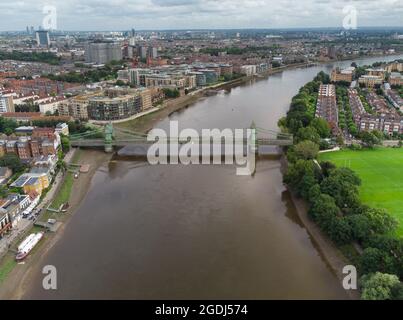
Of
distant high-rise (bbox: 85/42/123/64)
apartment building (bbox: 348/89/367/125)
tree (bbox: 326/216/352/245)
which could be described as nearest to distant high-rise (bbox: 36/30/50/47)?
distant high-rise (bbox: 85/42/123/64)

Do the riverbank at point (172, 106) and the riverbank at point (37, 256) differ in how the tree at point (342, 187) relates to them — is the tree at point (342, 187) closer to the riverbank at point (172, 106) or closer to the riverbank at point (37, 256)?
the riverbank at point (37, 256)

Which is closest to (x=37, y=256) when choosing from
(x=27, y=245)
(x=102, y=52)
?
(x=27, y=245)

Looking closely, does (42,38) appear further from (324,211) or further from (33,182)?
(324,211)

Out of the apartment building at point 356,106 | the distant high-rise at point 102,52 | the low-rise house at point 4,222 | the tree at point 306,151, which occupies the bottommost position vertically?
the low-rise house at point 4,222

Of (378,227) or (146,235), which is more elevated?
(378,227)

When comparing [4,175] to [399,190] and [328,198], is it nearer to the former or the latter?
[328,198]

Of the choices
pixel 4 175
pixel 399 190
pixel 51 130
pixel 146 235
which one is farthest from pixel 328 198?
pixel 51 130

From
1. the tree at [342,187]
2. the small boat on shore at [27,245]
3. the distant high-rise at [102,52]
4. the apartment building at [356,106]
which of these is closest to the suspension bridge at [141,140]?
the tree at [342,187]
